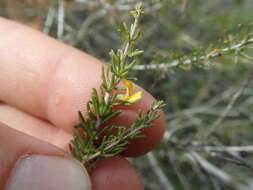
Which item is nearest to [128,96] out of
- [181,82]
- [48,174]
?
[48,174]

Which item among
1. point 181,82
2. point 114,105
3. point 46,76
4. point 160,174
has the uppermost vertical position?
point 114,105

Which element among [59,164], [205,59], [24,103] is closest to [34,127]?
[24,103]

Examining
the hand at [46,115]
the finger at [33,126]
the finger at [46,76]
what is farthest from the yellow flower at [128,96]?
the finger at [33,126]

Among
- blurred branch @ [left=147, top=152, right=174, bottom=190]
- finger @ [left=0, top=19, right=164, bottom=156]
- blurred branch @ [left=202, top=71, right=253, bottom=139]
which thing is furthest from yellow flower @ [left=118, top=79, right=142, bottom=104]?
blurred branch @ [left=147, top=152, right=174, bottom=190]

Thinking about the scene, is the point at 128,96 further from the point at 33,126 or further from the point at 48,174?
the point at 33,126

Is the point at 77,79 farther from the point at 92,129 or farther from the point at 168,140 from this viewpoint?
the point at 168,140

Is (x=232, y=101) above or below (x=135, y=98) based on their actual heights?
below
